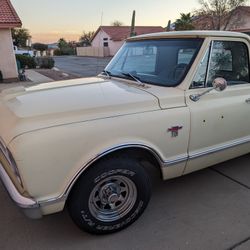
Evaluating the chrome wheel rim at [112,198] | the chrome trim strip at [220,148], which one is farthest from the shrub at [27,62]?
the chrome wheel rim at [112,198]

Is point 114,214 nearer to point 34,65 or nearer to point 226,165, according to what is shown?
point 226,165

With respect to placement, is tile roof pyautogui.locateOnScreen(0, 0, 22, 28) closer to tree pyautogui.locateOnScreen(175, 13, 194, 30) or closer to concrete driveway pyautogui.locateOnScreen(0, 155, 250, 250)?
concrete driveway pyautogui.locateOnScreen(0, 155, 250, 250)

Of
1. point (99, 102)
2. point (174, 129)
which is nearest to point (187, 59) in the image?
point (174, 129)

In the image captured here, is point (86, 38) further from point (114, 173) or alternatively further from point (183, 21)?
point (114, 173)

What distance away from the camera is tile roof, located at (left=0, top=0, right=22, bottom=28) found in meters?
13.2

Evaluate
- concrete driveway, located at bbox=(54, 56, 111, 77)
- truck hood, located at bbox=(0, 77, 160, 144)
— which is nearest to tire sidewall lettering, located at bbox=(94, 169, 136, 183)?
truck hood, located at bbox=(0, 77, 160, 144)

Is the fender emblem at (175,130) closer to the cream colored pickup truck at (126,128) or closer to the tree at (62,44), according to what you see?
Result: the cream colored pickup truck at (126,128)

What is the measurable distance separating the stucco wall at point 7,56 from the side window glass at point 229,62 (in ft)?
40.5

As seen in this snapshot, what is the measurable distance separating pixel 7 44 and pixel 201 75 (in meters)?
12.5

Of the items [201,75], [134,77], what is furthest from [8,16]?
[201,75]

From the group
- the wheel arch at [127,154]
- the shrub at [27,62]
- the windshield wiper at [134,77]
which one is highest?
the windshield wiper at [134,77]

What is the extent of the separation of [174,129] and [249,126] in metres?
1.27

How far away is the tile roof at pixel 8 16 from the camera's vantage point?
13.2 m

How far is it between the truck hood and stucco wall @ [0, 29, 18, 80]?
37.4 ft
